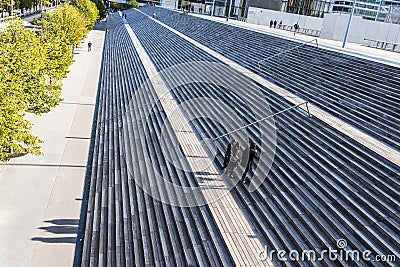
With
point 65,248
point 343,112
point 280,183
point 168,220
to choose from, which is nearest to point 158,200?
point 168,220

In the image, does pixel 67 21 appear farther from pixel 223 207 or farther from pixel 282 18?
pixel 223 207

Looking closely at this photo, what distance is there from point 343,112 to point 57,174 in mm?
9701

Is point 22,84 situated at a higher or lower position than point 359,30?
lower

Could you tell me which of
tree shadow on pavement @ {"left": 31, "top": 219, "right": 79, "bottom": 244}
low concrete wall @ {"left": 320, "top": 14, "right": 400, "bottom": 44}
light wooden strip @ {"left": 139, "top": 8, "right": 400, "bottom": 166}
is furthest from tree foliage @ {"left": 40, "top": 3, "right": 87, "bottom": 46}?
tree shadow on pavement @ {"left": 31, "top": 219, "right": 79, "bottom": 244}

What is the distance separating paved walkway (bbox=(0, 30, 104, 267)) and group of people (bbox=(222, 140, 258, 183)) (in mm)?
4303

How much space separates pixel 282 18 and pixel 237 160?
32781mm

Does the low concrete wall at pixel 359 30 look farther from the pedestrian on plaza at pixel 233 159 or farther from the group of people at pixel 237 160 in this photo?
the pedestrian on plaza at pixel 233 159

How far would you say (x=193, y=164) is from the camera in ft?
34.1

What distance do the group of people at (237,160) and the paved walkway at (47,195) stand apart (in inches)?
169

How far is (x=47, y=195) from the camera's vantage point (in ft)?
35.0

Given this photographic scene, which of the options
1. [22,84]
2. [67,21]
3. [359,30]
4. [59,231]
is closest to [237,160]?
[59,231]

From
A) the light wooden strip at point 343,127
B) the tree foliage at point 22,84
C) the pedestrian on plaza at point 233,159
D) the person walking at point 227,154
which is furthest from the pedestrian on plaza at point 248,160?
the tree foliage at point 22,84

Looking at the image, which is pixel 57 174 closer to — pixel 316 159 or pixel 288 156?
pixel 288 156

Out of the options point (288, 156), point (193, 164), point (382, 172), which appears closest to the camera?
point (382, 172)
